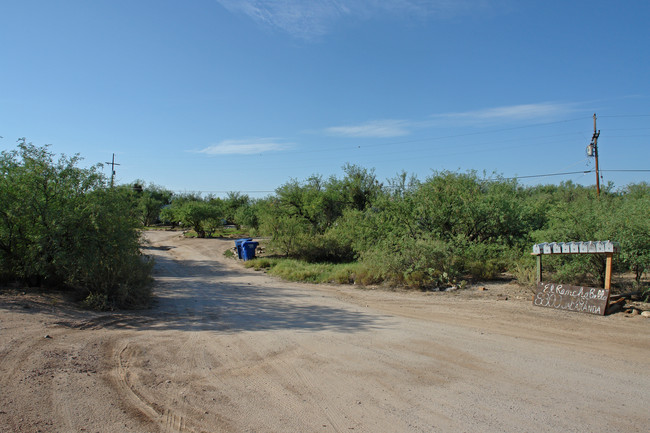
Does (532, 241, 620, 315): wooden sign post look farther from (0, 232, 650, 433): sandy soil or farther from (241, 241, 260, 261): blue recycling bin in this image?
(241, 241, 260, 261): blue recycling bin

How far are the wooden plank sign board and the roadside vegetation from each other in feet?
4.02

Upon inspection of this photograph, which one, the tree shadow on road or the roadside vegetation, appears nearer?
the tree shadow on road

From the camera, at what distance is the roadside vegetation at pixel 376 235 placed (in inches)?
396

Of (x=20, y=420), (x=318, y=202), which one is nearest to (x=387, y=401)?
(x=20, y=420)

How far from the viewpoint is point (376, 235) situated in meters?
17.8

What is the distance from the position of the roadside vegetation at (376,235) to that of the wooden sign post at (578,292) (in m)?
0.91

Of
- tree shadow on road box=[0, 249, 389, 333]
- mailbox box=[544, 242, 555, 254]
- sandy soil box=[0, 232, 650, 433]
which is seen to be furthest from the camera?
mailbox box=[544, 242, 555, 254]

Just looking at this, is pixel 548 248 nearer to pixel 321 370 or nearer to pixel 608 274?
pixel 608 274

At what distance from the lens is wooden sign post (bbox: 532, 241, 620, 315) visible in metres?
9.37

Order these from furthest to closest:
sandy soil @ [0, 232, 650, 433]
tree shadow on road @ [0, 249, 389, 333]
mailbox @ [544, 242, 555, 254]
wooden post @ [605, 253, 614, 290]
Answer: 1. mailbox @ [544, 242, 555, 254]
2. wooden post @ [605, 253, 614, 290]
3. tree shadow on road @ [0, 249, 389, 333]
4. sandy soil @ [0, 232, 650, 433]

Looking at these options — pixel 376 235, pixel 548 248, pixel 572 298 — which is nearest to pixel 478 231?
pixel 376 235

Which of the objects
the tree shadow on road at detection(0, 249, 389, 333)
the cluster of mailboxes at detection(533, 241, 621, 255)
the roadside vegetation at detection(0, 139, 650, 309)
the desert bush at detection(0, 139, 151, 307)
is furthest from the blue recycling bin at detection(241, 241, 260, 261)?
the cluster of mailboxes at detection(533, 241, 621, 255)

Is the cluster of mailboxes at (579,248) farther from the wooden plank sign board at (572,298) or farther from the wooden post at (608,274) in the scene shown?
the wooden plank sign board at (572,298)

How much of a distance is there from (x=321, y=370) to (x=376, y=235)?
39.3 ft
